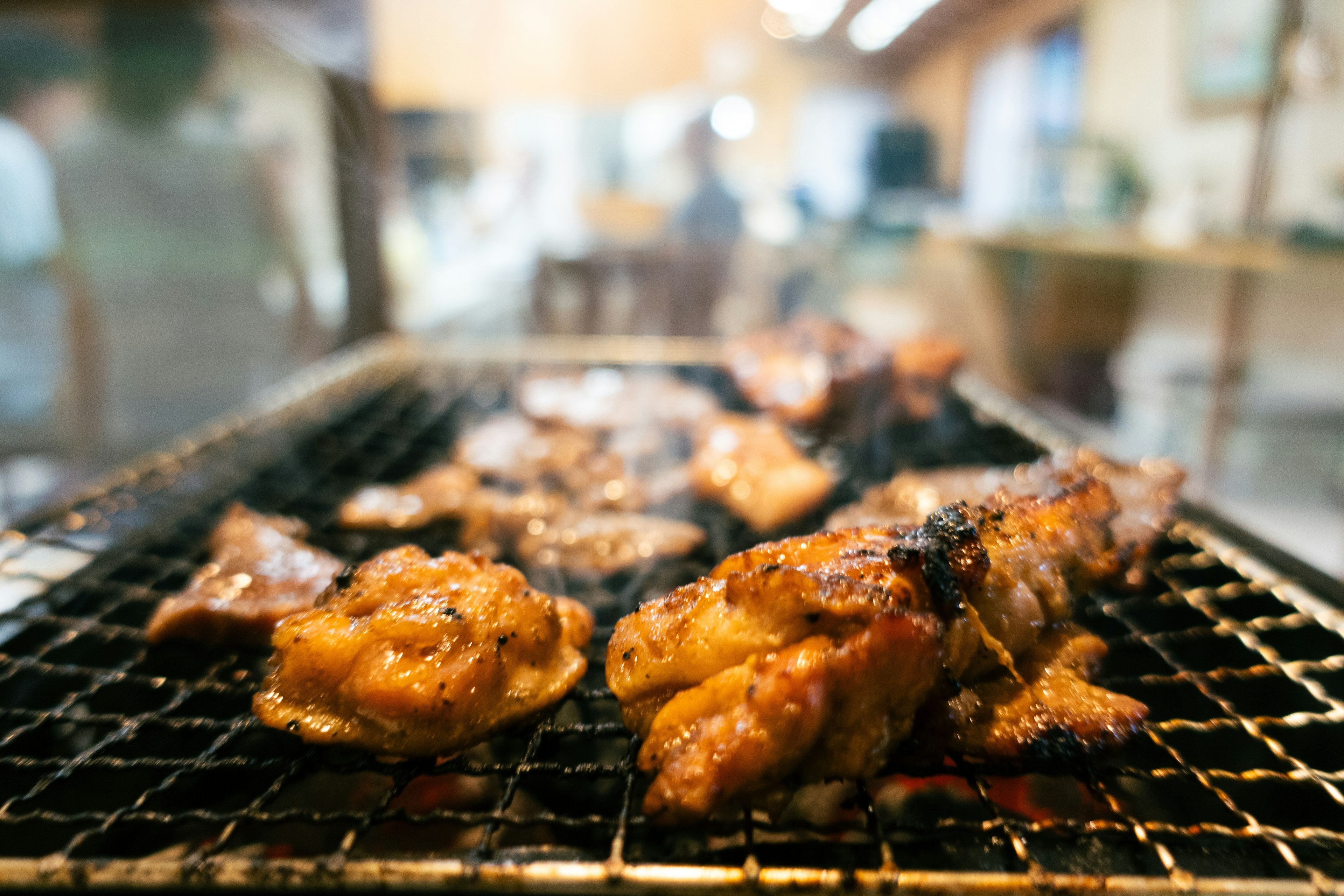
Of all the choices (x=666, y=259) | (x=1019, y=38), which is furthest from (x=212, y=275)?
(x=1019, y=38)

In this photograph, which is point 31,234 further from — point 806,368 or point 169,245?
point 806,368

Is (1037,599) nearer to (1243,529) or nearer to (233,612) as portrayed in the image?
(1243,529)

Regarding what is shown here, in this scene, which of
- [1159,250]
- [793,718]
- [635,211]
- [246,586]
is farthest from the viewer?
[635,211]

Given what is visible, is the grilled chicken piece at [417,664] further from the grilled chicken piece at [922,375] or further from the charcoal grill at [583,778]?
the grilled chicken piece at [922,375]

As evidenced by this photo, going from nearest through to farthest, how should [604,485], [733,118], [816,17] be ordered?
[604,485], [816,17], [733,118]

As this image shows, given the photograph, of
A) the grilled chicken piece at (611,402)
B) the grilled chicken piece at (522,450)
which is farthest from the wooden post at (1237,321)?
the grilled chicken piece at (522,450)

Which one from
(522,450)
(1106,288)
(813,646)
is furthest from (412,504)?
(1106,288)

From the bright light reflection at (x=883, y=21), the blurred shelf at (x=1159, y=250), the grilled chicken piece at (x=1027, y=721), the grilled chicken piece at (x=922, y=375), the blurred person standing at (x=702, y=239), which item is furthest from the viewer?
the bright light reflection at (x=883, y=21)
